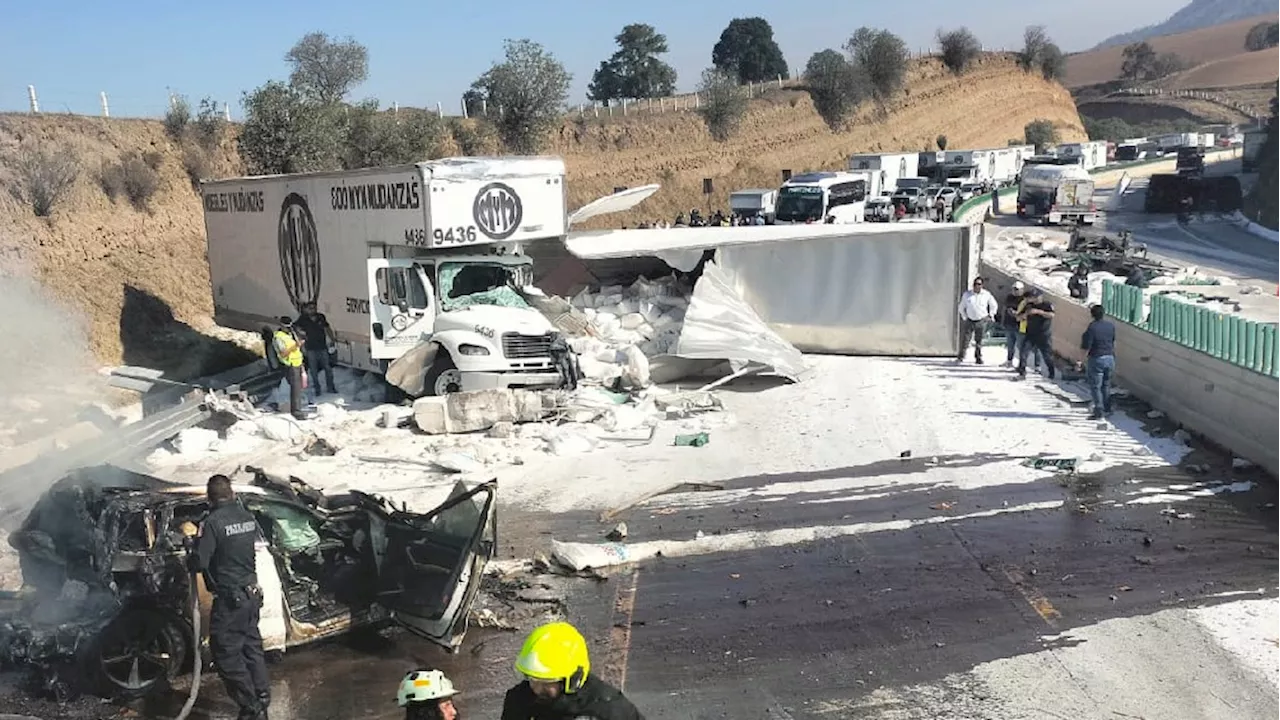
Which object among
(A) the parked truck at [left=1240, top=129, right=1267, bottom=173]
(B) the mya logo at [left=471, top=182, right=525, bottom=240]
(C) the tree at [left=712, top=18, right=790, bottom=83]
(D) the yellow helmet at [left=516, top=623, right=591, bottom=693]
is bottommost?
(D) the yellow helmet at [left=516, top=623, right=591, bottom=693]

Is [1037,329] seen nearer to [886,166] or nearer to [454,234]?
[454,234]

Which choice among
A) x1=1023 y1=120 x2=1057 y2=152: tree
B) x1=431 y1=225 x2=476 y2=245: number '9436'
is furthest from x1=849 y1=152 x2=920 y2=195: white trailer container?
x1=1023 y1=120 x2=1057 y2=152: tree

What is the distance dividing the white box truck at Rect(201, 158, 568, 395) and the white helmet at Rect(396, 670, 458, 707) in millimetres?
10702

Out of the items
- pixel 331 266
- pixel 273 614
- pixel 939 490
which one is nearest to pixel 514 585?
pixel 273 614

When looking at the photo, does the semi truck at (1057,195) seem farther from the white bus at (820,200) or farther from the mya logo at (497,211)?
the mya logo at (497,211)

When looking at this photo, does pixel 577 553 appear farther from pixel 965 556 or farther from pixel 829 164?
pixel 829 164

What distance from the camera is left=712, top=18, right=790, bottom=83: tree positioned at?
91312 mm

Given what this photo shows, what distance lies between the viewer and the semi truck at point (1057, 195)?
40.9 meters

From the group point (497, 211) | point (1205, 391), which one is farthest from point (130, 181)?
point (1205, 391)

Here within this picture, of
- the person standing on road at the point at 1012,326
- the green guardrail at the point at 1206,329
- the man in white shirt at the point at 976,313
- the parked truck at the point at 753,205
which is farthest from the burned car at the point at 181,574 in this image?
the parked truck at the point at 753,205

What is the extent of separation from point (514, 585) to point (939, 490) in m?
4.92

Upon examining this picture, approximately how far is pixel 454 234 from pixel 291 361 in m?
2.91

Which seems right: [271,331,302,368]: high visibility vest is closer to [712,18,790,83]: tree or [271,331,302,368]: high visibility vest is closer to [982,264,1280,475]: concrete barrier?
[982,264,1280,475]: concrete barrier

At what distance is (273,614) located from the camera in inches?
264
